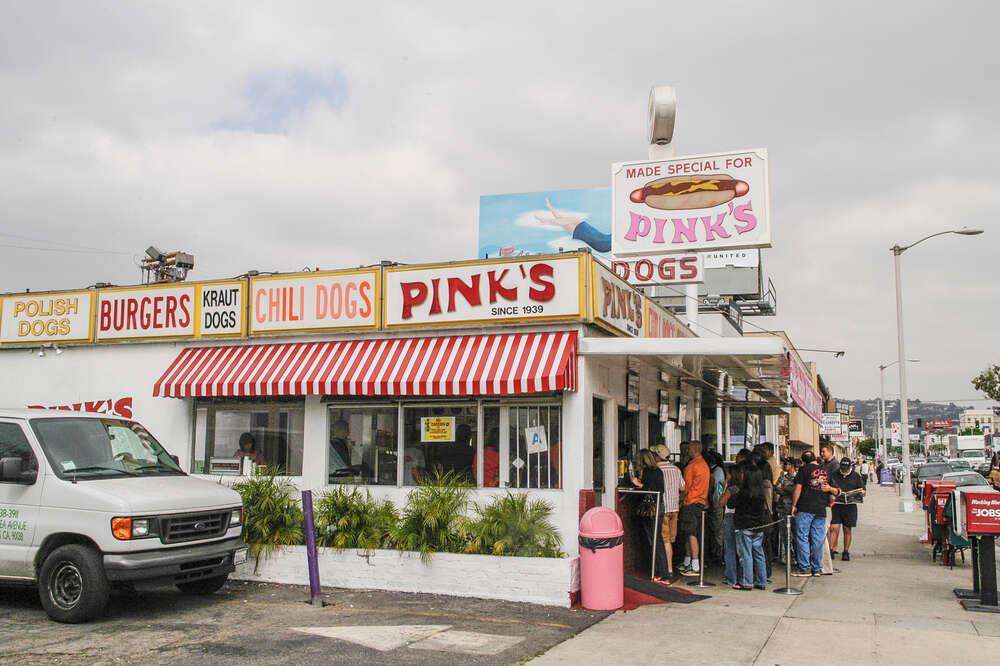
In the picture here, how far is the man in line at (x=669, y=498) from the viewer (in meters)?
11.9

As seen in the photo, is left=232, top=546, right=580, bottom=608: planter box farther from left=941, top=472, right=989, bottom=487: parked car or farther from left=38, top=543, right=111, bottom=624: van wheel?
left=941, top=472, right=989, bottom=487: parked car

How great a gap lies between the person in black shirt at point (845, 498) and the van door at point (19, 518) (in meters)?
11.7

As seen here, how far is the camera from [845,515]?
49.1ft

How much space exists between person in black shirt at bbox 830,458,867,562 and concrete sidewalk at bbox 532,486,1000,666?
194 centimetres

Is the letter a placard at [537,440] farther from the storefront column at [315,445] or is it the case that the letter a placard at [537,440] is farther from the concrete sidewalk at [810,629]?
the storefront column at [315,445]

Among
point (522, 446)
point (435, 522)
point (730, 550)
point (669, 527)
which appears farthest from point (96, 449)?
point (730, 550)

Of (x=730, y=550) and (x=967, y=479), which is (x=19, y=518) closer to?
(x=730, y=550)

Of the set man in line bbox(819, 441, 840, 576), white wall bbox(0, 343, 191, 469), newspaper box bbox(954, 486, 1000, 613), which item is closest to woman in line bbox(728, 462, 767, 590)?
man in line bbox(819, 441, 840, 576)

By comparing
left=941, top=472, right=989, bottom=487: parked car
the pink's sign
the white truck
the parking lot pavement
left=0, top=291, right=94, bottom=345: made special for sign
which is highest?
left=0, top=291, right=94, bottom=345: made special for sign

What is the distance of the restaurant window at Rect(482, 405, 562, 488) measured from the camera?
10.9 m

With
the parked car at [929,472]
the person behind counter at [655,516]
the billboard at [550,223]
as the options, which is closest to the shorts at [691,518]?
the person behind counter at [655,516]

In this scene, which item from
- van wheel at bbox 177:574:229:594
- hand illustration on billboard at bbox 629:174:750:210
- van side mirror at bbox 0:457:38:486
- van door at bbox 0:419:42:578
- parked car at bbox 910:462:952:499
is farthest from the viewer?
parked car at bbox 910:462:952:499

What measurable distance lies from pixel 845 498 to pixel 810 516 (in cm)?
163

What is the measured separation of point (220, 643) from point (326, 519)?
331cm
